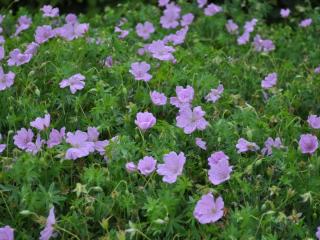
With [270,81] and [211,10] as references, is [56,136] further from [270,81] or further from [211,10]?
[211,10]

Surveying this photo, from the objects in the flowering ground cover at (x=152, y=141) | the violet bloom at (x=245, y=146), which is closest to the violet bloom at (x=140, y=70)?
the flowering ground cover at (x=152, y=141)

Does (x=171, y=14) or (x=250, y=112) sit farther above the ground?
→ (x=250, y=112)

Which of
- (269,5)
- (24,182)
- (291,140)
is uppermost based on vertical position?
(24,182)

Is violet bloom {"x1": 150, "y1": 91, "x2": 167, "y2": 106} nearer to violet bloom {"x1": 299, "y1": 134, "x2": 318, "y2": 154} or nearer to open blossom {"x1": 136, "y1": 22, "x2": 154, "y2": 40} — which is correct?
violet bloom {"x1": 299, "y1": 134, "x2": 318, "y2": 154}

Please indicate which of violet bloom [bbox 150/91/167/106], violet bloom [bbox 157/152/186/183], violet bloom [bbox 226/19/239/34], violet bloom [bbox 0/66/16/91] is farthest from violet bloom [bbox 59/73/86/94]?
violet bloom [bbox 226/19/239/34]

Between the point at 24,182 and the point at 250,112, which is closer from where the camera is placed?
the point at 24,182

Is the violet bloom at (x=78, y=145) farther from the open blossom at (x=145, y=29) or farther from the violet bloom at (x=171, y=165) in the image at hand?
the open blossom at (x=145, y=29)

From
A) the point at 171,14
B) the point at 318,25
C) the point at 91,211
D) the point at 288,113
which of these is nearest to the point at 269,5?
the point at 318,25

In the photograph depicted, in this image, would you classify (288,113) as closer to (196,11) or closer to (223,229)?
(223,229)

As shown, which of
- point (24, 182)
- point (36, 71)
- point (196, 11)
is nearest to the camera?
point (24, 182)
